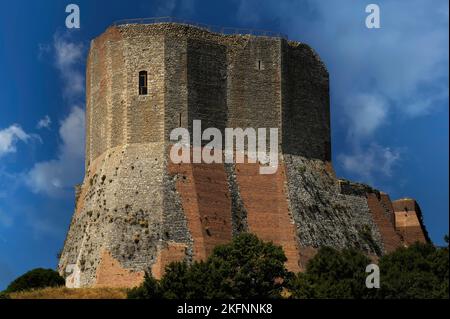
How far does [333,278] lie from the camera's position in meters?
56.2

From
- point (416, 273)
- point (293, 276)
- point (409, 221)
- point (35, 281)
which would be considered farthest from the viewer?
point (409, 221)

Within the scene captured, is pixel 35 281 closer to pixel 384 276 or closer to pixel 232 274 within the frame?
pixel 232 274

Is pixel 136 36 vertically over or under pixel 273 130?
over

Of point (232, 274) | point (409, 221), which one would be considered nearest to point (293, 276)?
point (232, 274)

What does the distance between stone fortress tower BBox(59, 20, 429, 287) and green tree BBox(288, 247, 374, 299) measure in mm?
7048

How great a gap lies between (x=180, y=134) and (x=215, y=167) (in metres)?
2.67

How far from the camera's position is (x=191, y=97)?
2616 inches

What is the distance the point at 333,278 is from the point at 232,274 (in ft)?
15.7

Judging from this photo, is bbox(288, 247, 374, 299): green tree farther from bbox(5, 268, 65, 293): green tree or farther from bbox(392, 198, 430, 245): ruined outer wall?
bbox(392, 198, 430, 245): ruined outer wall

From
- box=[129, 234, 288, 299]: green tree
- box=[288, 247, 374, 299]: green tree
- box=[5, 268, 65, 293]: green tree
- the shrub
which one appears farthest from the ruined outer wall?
the shrub
